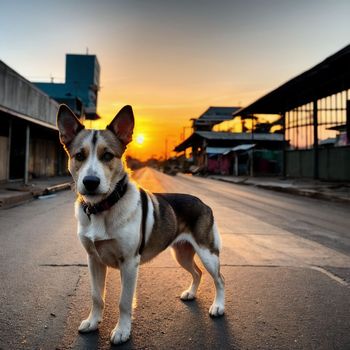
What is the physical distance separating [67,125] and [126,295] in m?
1.50

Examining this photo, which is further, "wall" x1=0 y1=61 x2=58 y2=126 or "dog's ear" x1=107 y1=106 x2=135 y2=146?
"wall" x1=0 y1=61 x2=58 y2=126

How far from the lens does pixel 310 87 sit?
25.7 meters

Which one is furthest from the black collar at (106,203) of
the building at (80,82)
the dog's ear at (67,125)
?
the building at (80,82)

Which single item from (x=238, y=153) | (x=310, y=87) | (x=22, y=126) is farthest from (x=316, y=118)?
(x=238, y=153)

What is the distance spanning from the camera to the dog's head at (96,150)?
3014 mm

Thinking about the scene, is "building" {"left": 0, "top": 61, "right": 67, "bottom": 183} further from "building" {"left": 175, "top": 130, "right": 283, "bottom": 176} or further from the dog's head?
"building" {"left": 175, "top": 130, "right": 283, "bottom": 176}

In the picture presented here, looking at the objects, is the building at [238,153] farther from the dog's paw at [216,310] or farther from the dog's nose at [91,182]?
A: the dog's nose at [91,182]

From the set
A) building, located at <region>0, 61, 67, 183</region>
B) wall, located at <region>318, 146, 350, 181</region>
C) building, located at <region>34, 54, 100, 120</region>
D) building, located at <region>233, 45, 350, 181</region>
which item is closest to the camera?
building, located at <region>0, 61, 67, 183</region>

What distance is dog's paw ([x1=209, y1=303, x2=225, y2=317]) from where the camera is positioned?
3643 mm

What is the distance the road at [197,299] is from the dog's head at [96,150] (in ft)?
3.96

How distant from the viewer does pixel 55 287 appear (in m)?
4.37

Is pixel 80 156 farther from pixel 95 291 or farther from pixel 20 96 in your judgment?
pixel 20 96

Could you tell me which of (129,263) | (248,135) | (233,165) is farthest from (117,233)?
(248,135)

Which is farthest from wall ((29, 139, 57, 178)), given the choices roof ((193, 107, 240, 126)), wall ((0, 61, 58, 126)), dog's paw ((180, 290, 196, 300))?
roof ((193, 107, 240, 126))
